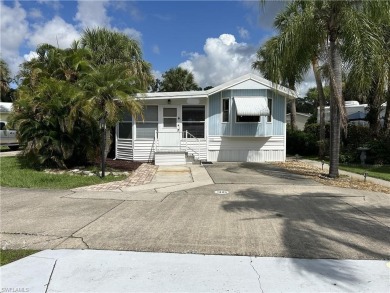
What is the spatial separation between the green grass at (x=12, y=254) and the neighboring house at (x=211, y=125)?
11.1 meters

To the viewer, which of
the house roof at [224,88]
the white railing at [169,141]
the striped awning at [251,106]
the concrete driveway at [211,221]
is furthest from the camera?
the white railing at [169,141]

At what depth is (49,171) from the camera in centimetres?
1190

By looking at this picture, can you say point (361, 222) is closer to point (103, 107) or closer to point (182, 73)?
point (103, 107)

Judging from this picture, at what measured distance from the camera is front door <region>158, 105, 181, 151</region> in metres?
15.9

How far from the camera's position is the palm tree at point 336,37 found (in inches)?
383

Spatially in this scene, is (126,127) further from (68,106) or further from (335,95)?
(335,95)

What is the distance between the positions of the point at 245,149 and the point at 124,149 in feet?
19.5

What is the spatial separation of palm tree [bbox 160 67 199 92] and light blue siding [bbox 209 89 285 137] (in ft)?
66.3

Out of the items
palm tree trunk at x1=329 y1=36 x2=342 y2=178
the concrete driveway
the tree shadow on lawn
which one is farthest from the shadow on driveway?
the tree shadow on lawn

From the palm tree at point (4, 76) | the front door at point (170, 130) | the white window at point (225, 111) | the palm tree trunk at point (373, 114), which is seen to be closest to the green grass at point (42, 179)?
the front door at point (170, 130)

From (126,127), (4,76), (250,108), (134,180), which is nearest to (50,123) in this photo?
(134,180)

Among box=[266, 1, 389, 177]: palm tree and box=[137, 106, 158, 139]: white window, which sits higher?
box=[266, 1, 389, 177]: palm tree

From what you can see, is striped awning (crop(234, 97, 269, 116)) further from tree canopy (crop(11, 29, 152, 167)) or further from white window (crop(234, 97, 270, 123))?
tree canopy (crop(11, 29, 152, 167))

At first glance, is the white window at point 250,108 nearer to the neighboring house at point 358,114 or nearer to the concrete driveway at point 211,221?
the concrete driveway at point 211,221
